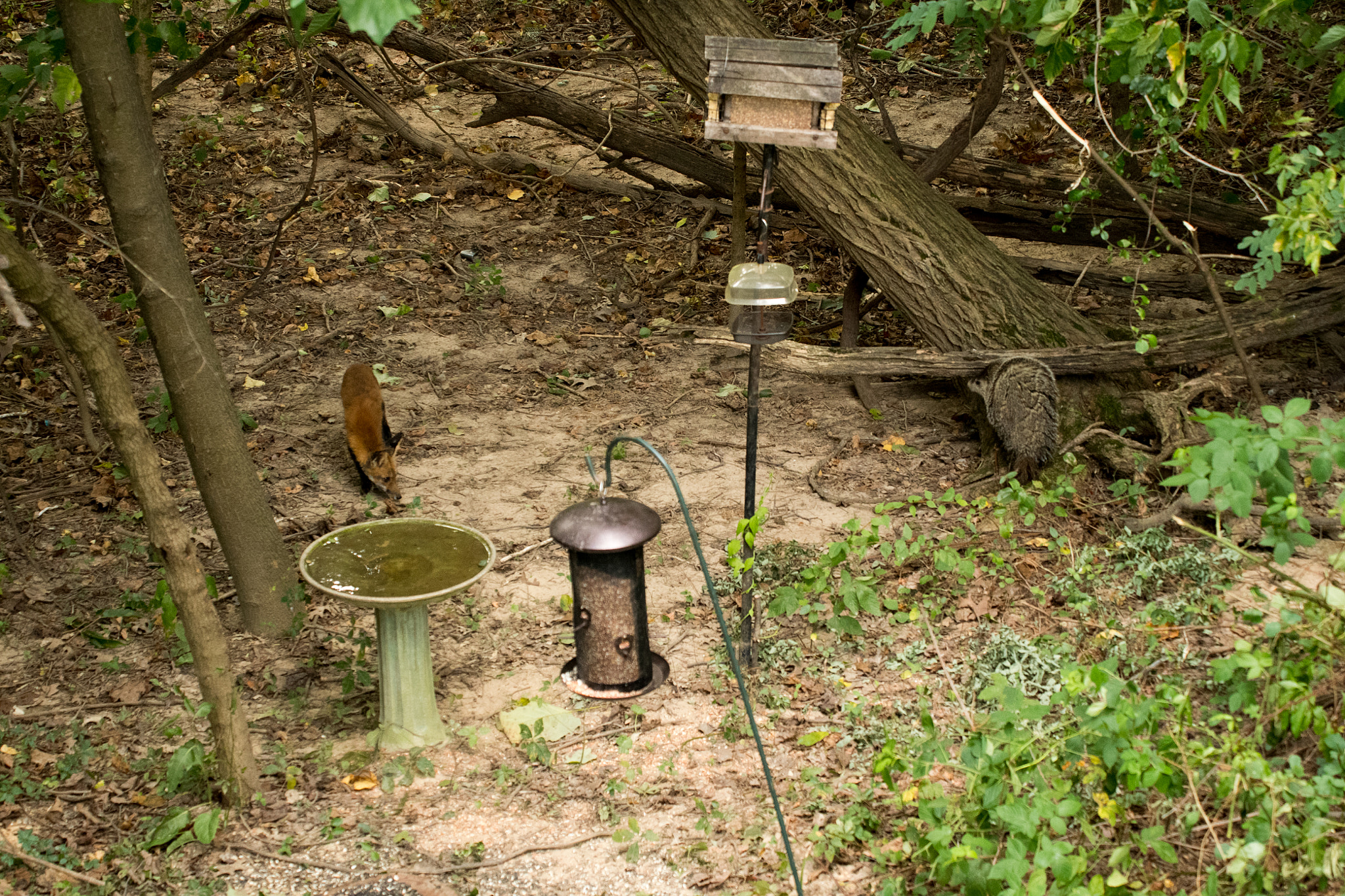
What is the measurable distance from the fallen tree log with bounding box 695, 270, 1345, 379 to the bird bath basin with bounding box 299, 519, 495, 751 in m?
2.07

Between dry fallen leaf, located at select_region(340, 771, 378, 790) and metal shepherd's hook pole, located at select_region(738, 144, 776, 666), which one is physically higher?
metal shepherd's hook pole, located at select_region(738, 144, 776, 666)

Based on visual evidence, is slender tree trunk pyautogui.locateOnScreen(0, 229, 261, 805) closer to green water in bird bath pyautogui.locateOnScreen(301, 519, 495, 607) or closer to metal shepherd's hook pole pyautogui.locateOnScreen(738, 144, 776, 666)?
green water in bird bath pyautogui.locateOnScreen(301, 519, 495, 607)

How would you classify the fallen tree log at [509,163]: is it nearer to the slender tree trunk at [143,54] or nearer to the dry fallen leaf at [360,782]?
the slender tree trunk at [143,54]

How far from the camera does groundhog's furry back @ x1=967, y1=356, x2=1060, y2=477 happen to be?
536 centimetres

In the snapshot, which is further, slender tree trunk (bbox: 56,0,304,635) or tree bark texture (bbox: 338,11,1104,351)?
tree bark texture (bbox: 338,11,1104,351)

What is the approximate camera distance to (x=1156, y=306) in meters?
7.09

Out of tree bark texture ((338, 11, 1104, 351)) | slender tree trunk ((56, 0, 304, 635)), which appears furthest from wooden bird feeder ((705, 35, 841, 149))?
tree bark texture ((338, 11, 1104, 351))

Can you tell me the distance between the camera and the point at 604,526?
3.26 m

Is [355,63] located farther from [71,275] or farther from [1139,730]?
[1139,730]

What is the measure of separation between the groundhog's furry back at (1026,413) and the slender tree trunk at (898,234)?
0.44 meters

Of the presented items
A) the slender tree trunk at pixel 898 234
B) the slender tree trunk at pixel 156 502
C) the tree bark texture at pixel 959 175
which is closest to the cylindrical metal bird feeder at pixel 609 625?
the slender tree trunk at pixel 156 502

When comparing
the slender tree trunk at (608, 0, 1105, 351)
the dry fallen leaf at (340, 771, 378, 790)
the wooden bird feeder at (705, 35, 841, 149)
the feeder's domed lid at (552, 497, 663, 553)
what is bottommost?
the dry fallen leaf at (340, 771, 378, 790)

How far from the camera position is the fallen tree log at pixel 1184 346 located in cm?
557

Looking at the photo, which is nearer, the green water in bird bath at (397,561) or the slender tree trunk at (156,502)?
the slender tree trunk at (156,502)
